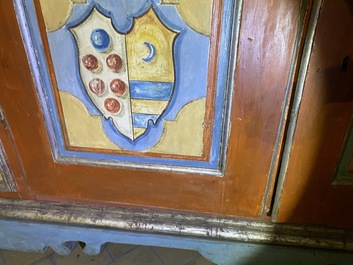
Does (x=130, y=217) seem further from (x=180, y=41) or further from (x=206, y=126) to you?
(x=180, y=41)

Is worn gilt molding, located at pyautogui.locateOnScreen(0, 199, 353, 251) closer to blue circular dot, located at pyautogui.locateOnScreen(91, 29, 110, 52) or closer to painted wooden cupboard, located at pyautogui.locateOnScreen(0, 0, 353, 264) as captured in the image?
painted wooden cupboard, located at pyautogui.locateOnScreen(0, 0, 353, 264)

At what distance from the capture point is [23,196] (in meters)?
1.07

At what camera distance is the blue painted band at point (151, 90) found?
809mm

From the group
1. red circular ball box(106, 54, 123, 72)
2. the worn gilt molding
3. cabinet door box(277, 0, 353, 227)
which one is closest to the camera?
cabinet door box(277, 0, 353, 227)

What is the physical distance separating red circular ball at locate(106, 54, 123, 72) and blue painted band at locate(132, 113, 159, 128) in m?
0.13

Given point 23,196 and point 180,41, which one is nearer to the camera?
point 180,41

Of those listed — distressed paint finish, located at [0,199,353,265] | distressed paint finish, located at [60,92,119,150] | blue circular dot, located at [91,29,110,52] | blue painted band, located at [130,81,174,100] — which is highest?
blue circular dot, located at [91,29,110,52]

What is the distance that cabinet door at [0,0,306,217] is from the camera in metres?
0.73

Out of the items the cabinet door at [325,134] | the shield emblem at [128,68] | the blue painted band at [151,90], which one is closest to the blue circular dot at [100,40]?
the shield emblem at [128,68]

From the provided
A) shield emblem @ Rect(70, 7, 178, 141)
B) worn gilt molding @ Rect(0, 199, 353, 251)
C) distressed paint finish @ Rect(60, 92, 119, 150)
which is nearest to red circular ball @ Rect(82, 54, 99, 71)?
shield emblem @ Rect(70, 7, 178, 141)

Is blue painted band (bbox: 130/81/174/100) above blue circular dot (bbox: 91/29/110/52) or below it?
below

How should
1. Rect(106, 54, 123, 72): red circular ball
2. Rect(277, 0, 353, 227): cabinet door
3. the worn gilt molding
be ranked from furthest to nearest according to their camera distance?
the worn gilt molding, Rect(106, 54, 123, 72): red circular ball, Rect(277, 0, 353, 227): cabinet door

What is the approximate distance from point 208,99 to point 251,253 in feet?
1.63

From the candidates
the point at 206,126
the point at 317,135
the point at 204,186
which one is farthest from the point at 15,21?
the point at 317,135
